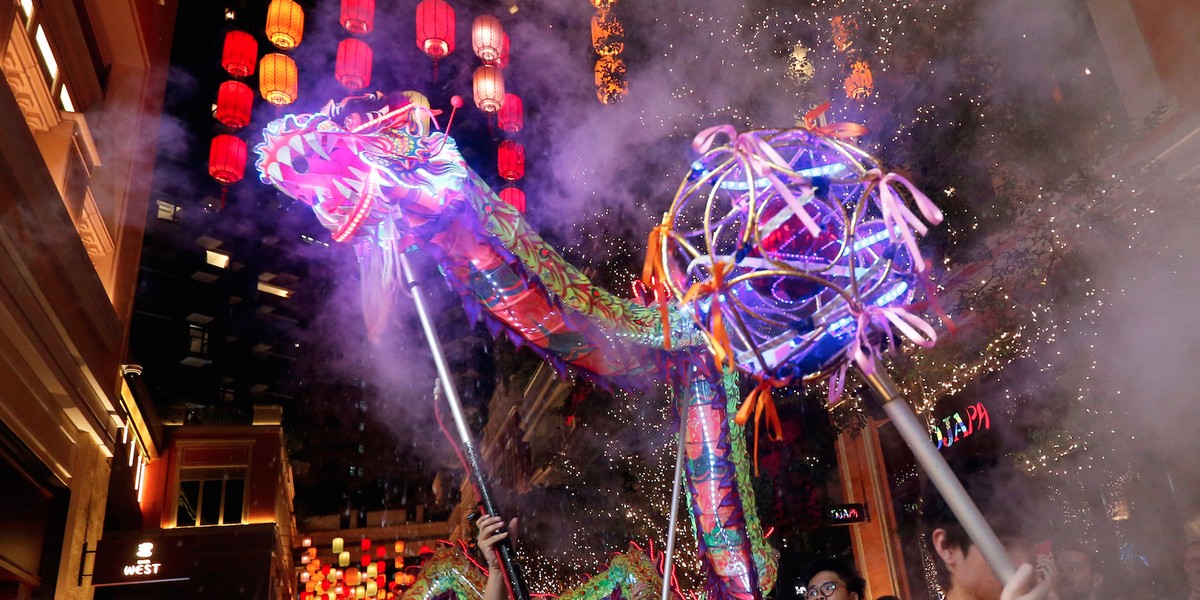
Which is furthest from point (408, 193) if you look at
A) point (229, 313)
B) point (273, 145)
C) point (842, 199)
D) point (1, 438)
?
point (229, 313)

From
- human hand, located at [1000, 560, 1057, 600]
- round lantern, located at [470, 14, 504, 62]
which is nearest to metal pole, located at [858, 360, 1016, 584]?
human hand, located at [1000, 560, 1057, 600]

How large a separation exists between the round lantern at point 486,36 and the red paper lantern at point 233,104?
108 inches

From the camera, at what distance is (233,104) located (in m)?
9.14

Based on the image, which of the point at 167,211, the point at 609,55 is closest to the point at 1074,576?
the point at 609,55

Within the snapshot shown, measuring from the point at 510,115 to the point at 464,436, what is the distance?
7.98 meters

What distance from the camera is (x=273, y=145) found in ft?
7.11

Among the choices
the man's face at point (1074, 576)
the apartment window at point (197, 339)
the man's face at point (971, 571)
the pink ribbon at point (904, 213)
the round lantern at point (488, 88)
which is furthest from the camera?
the apartment window at point (197, 339)

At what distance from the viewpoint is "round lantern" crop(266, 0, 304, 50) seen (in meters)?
8.23

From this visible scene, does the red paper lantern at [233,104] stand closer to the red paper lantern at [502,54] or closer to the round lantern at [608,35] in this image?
the red paper lantern at [502,54]

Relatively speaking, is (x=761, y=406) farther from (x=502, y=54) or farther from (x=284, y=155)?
(x=502, y=54)

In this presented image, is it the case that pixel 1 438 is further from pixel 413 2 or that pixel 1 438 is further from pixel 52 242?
pixel 413 2

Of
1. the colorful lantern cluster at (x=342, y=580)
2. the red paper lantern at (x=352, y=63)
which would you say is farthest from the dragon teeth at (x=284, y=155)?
the colorful lantern cluster at (x=342, y=580)

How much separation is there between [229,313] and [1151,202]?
69.9ft

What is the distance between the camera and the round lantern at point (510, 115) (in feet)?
31.4
